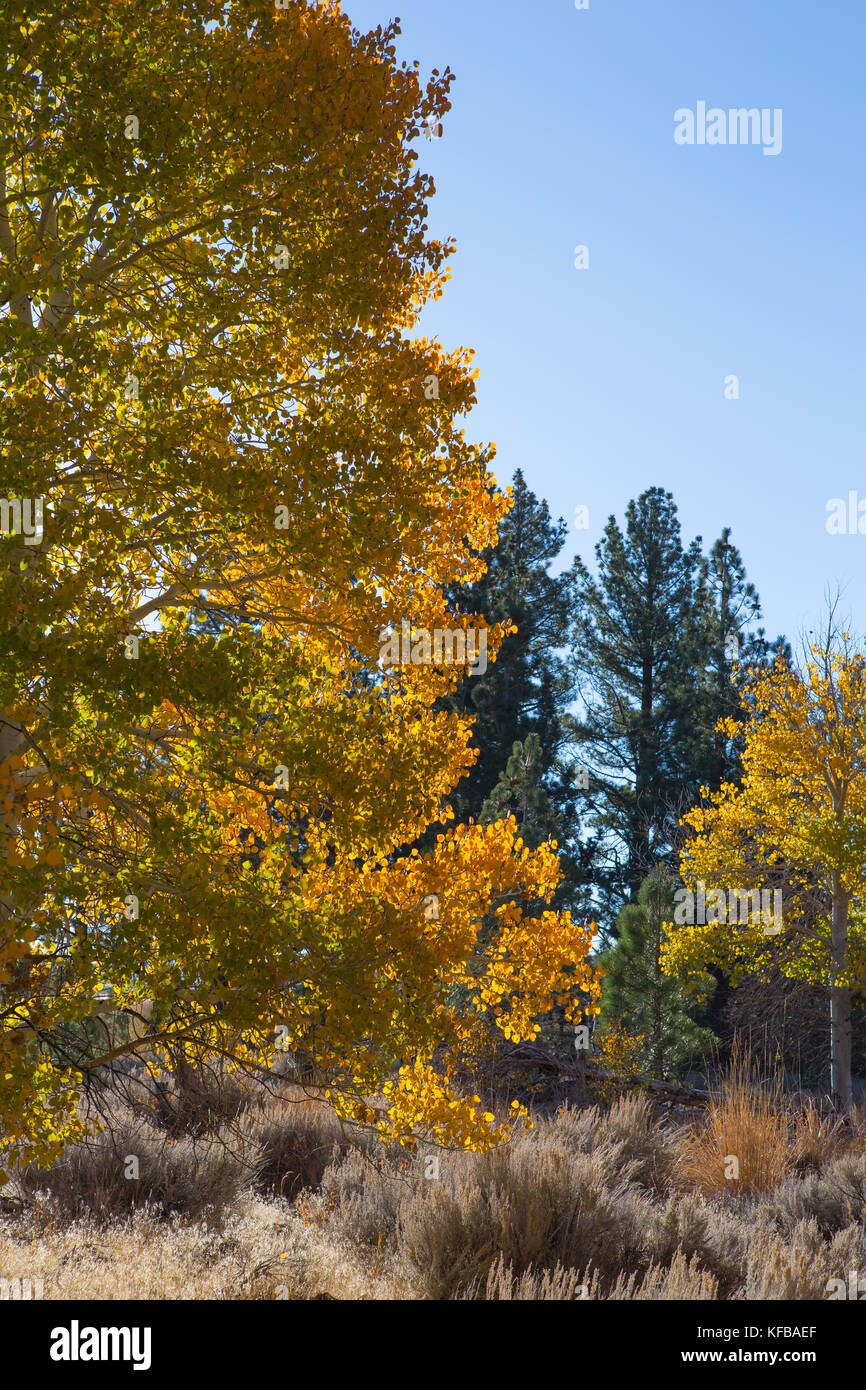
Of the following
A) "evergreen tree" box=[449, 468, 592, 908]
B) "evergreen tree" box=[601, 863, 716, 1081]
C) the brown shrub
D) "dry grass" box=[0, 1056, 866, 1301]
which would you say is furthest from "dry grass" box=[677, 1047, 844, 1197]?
"evergreen tree" box=[449, 468, 592, 908]

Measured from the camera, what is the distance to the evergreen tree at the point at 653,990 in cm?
1705

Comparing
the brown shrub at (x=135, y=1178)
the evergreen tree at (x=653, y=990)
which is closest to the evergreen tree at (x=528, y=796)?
the evergreen tree at (x=653, y=990)

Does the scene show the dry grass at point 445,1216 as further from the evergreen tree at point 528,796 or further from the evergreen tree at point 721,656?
the evergreen tree at point 721,656

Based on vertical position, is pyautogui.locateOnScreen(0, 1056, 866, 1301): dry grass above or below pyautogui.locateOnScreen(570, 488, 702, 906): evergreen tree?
below

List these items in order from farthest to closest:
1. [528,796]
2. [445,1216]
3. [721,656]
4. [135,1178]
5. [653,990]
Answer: [721,656] → [528,796] → [653,990] → [135,1178] → [445,1216]

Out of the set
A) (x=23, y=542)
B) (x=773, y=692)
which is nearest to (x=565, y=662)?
(x=773, y=692)

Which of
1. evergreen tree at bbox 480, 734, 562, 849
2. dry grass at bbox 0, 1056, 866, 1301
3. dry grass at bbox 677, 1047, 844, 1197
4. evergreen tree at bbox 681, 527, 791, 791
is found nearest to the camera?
dry grass at bbox 0, 1056, 866, 1301

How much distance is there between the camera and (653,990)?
17.4 metres

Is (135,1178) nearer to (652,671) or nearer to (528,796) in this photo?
(528,796)

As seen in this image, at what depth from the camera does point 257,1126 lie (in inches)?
398

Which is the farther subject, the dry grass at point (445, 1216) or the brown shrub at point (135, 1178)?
the brown shrub at point (135, 1178)

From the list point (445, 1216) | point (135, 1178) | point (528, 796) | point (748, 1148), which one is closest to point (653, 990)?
point (528, 796)

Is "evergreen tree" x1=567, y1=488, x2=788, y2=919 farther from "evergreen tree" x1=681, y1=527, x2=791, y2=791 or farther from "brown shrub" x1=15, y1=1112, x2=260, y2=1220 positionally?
"brown shrub" x1=15, y1=1112, x2=260, y2=1220

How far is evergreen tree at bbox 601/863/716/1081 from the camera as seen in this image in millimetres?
17047
